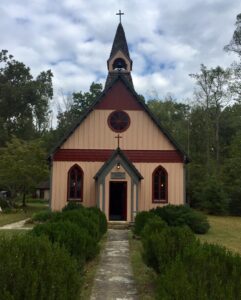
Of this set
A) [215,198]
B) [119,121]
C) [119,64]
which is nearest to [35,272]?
[119,121]

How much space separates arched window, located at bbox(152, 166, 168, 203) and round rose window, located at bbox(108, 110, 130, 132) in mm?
3119

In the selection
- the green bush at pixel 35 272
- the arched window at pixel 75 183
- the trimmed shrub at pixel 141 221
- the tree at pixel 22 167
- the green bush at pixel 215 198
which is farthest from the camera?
the green bush at pixel 215 198

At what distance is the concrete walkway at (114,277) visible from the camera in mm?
7845

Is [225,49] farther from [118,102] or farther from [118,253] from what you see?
[118,253]

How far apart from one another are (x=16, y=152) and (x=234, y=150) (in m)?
21.2

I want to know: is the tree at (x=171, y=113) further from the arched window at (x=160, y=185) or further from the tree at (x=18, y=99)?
the arched window at (x=160, y=185)

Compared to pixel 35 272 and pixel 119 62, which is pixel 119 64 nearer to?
pixel 119 62

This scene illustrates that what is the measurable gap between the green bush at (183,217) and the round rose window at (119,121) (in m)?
6.52

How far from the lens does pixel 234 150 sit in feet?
135

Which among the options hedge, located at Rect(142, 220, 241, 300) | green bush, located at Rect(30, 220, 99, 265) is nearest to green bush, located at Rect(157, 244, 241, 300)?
hedge, located at Rect(142, 220, 241, 300)

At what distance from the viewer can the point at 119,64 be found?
27.2 m

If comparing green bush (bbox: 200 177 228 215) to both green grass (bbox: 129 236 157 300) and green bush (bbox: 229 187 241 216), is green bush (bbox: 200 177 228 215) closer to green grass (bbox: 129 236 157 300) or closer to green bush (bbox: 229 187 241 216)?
green bush (bbox: 229 187 241 216)

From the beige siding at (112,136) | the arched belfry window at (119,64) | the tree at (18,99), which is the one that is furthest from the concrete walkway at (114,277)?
the tree at (18,99)

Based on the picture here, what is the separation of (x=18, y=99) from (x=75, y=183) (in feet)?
109
